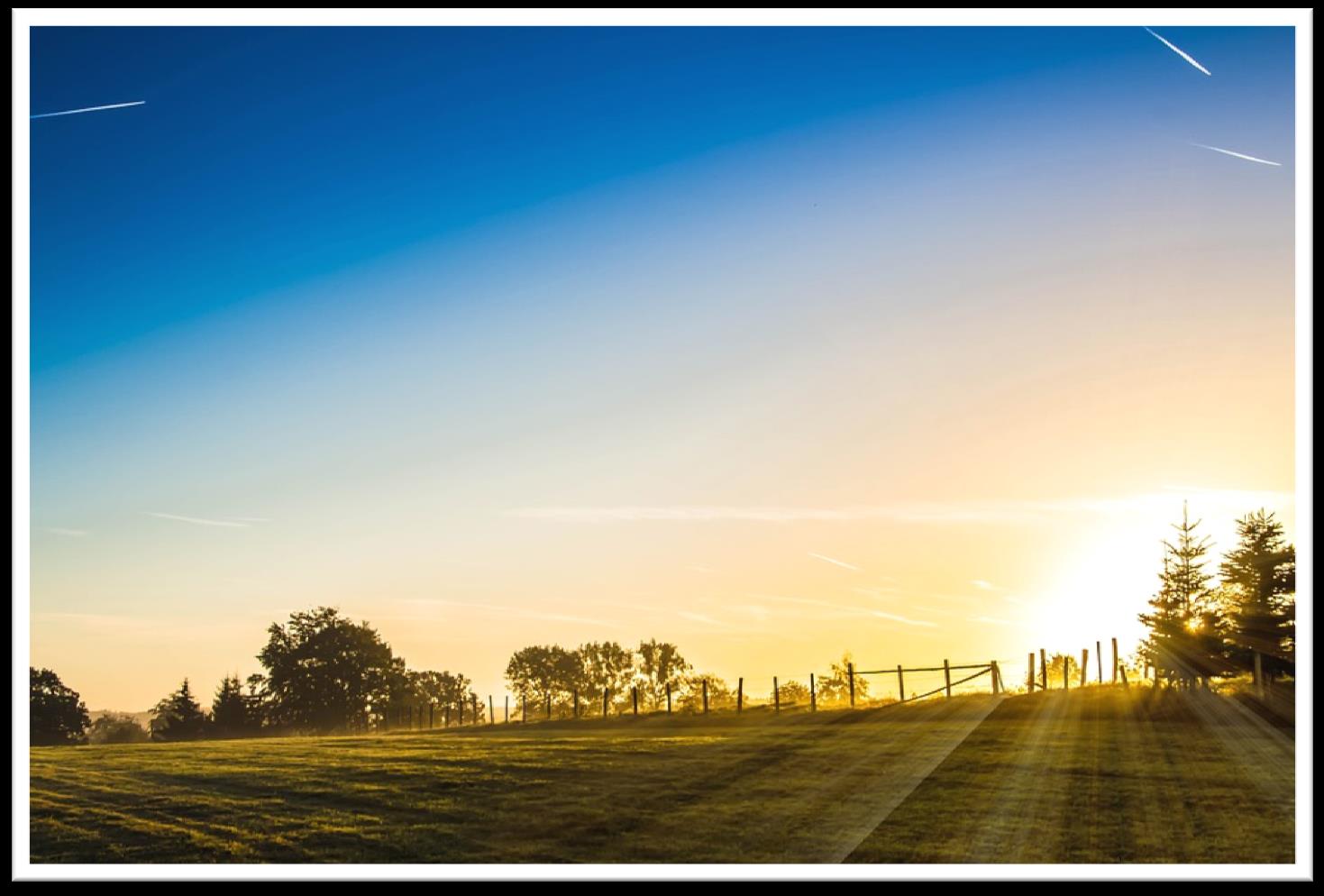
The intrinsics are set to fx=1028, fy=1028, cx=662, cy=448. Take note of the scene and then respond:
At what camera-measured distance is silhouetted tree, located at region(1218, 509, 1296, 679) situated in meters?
25.4

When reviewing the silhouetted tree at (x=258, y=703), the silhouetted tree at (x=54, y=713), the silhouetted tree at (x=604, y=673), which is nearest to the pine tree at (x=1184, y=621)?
the silhouetted tree at (x=604, y=673)

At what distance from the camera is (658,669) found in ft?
128

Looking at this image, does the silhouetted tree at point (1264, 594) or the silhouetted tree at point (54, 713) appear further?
the silhouetted tree at point (54, 713)

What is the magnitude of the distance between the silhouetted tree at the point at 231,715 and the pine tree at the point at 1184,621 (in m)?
50.7

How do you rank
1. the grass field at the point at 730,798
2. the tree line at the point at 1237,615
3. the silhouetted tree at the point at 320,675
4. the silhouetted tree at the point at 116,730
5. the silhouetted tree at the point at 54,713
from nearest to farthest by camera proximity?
the grass field at the point at 730,798, the tree line at the point at 1237,615, the silhouetted tree at the point at 54,713, the silhouetted tree at the point at 116,730, the silhouetted tree at the point at 320,675

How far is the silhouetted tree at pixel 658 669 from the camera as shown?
3644 centimetres

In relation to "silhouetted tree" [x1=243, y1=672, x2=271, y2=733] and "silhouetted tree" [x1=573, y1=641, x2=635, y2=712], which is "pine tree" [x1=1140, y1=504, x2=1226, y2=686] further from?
"silhouetted tree" [x1=243, y1=672, x2=271, y2=733]

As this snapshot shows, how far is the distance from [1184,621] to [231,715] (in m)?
52.5

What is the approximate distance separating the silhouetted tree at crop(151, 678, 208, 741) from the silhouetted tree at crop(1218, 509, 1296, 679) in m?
54.1

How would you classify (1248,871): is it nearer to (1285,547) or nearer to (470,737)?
(1285,547)

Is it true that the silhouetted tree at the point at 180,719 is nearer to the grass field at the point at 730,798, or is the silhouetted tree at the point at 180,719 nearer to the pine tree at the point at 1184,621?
the grass field at the point at 730,798

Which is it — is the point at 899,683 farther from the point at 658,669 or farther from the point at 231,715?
the point at 231,715

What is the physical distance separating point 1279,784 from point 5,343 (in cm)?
1952
